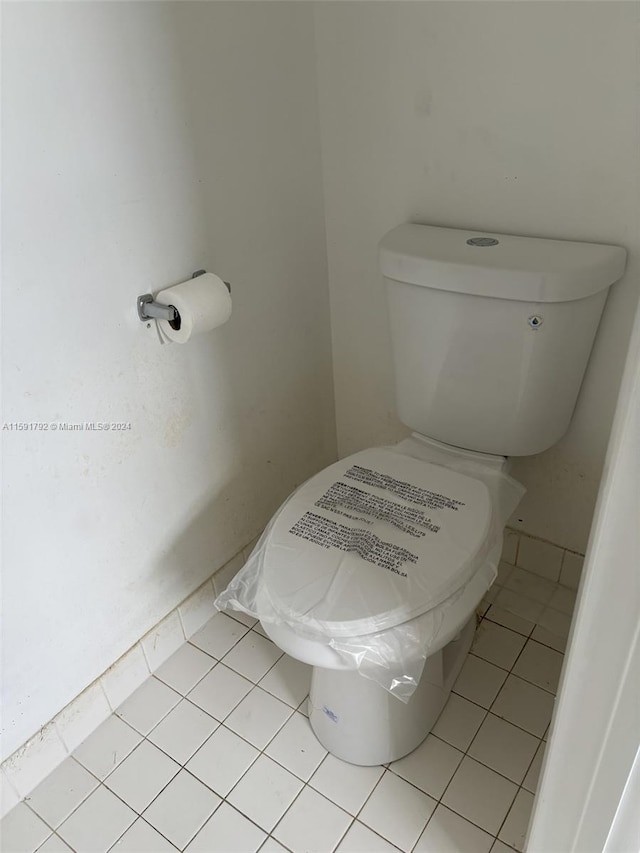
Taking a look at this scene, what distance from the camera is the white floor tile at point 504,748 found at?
3.85 feet

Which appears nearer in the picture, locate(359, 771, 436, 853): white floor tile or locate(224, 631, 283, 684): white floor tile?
locate(359, 771, 436, 853): white floor tile

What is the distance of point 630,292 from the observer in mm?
1105

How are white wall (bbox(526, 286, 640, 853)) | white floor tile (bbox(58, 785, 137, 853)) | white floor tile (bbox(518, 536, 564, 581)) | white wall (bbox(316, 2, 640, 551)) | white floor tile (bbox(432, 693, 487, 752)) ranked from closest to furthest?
white wall (bbox(526, 286, 640, 853)) < white wall (bbox(316, 2, 640, 551)) < white floor tile (bbox(58, 785, 137, 853)) < white floor tile (bbox(432, 693, 487, 752)) < white floor tile (bbox(518, 536, 564, 581))

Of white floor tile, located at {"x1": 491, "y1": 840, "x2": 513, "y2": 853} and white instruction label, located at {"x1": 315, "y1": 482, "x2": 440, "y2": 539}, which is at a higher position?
white instruction label, located at {"x1": 315, "y1": 482, "x2": 440, "y2": 539}

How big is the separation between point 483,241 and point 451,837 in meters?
1.01

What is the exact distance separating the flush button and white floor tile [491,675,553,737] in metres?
0.85

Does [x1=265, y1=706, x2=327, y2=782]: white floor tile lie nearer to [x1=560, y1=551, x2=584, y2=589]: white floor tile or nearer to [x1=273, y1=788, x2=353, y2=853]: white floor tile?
[x1=273, y1=788, x2=353, y2=853]: white floor tile

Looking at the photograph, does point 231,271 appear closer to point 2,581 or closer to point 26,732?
point 2,581

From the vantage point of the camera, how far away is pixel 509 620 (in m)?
1.44

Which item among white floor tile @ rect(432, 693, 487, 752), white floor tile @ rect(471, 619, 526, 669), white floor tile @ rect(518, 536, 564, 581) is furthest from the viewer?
white floor tile @ rect(518, 536, 564, 581)

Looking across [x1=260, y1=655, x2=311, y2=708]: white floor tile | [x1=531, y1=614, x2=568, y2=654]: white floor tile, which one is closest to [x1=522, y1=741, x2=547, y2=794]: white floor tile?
[x1=531, y1=614, x2=568, y2=654]: white floor tile

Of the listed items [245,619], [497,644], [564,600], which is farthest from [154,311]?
[564,600]

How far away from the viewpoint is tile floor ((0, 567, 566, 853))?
110 cm

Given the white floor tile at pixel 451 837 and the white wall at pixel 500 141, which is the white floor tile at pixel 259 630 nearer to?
the white floor tile at pixel 451 837
